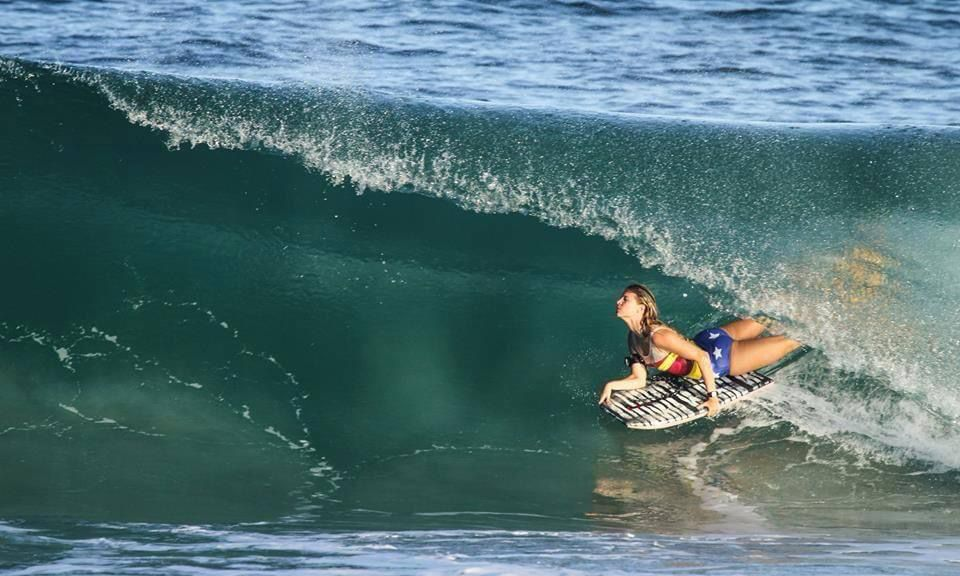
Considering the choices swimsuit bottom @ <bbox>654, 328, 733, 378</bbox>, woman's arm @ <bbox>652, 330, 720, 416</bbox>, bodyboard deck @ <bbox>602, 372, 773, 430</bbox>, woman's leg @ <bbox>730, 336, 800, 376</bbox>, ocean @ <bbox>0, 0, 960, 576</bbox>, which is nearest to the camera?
ocean @ <bbox>0, 0, 960, 576</bbox>

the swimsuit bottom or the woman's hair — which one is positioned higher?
the woman's hair

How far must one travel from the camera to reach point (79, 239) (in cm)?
845

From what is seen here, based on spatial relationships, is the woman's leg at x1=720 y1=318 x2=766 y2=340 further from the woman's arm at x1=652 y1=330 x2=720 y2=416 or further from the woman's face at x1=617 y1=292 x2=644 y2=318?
the woman's face at x1=617 y1=292 x2=644 y2=318

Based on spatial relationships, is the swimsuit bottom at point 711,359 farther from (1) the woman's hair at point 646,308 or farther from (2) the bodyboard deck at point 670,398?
(1) the woman's hair at point 646,308

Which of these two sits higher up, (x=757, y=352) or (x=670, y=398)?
(x=757, y=352)

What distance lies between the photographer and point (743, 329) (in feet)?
24.7

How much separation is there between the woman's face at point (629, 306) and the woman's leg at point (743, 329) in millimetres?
879

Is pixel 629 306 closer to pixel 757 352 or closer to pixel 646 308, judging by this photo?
pixel 646 308

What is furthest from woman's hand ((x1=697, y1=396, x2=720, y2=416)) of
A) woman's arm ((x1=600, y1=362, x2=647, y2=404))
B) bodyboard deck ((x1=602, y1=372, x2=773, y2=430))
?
woman's arm ((x1=600, y1=362, x2=647, y2=404))

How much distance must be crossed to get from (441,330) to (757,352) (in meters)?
2.08

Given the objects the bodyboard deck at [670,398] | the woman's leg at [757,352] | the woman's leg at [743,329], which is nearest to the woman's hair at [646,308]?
the bodyboard deck at [670,398]

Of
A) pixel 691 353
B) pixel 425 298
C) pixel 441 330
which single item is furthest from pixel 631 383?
pixel 425 298

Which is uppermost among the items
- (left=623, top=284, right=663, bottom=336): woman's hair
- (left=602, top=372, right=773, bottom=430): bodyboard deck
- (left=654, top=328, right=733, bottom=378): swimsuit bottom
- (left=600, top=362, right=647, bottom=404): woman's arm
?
(left=623, top=284, right=663, bottom=336): woman's hair

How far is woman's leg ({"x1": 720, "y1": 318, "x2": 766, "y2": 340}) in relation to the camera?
7500 millimetres
